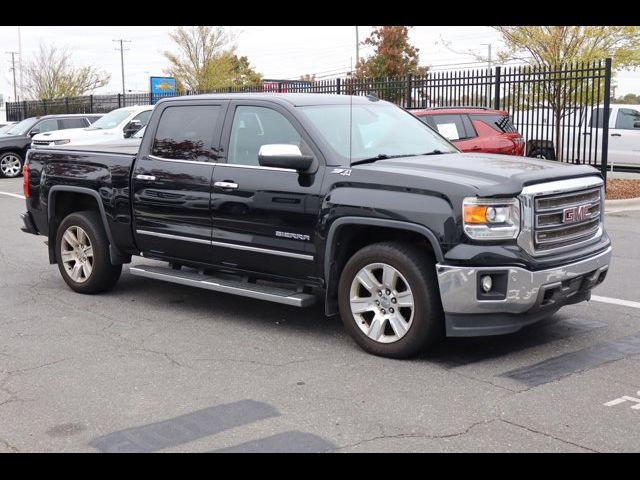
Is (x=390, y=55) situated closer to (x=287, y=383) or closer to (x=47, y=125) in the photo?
(x=47, y=125)

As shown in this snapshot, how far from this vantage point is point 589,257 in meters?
6.00

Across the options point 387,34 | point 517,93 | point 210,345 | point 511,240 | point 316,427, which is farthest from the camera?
point 387,34

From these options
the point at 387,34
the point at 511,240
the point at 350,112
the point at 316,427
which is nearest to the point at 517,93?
the point at 350,112

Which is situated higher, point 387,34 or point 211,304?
point 387,34

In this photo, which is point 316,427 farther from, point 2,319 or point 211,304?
point 2,319

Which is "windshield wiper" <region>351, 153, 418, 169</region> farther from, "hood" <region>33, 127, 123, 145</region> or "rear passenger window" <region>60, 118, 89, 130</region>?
"rear passenger window" <region>60, 118, 89, 130</region>

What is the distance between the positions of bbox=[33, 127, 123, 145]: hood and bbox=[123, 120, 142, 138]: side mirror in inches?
7.0

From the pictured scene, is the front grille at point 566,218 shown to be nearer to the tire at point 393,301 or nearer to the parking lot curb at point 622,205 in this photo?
the tire at point 393,301

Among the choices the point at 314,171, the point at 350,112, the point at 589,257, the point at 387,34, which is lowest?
the point at 589,257

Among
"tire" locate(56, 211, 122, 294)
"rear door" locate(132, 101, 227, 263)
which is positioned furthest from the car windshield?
"rear door" locate(132, 101, 227, 263)

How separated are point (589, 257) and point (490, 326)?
101cm

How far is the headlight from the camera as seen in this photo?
5.44 meters

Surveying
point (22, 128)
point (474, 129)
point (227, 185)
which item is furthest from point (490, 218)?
point (22, 128)

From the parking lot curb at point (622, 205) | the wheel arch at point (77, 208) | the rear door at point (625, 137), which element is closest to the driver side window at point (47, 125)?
the rear door at point (625, 137)
